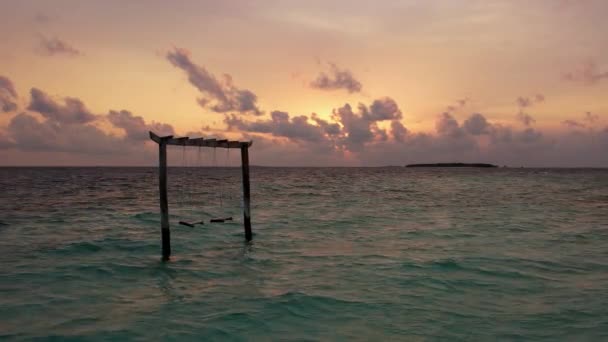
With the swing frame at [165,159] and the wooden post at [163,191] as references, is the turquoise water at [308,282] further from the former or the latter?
the swing frame at [165,159]

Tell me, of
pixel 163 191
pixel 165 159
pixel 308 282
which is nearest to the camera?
pixel 308 282

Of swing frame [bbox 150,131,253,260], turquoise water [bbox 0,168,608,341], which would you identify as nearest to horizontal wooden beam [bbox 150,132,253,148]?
swing frame [bbox 150,131,253,260]

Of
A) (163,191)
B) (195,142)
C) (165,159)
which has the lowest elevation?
(163,191)

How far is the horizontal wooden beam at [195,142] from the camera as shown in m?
15.6

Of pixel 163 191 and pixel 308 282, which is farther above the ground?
pixel 163 191

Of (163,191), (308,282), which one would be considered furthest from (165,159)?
(308,282)

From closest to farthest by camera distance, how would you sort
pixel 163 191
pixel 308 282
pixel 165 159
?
1. pixel 308 282
2. pixel 165 159
3. pixel 163 191

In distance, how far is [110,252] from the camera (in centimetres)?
1819

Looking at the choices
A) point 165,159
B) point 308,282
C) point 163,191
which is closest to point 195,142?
point 165,159

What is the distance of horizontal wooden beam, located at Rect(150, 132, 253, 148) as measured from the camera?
15617mm

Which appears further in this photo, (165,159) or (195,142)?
(195,142)

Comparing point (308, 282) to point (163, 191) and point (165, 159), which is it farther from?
point (165, 159)

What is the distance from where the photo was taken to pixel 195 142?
54.5ft

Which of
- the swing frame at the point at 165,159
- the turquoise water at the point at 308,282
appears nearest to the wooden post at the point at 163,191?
the swing frame at the point at 165,159
